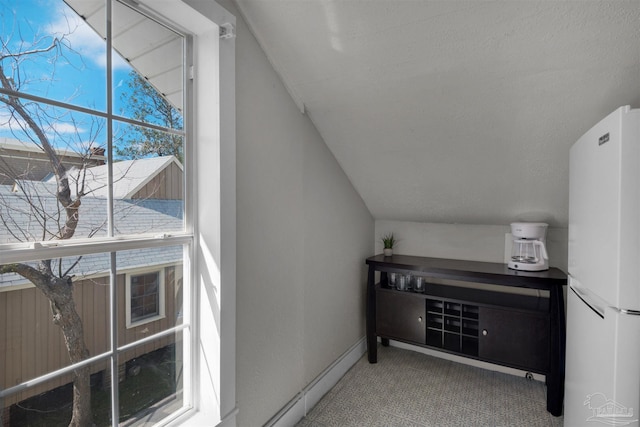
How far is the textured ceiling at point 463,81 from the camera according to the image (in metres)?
1.27

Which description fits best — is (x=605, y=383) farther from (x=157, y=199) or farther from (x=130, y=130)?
(x=130, y=130)

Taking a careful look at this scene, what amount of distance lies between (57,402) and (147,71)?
1172mm

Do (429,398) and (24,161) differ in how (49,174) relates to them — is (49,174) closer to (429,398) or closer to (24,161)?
(24,161)

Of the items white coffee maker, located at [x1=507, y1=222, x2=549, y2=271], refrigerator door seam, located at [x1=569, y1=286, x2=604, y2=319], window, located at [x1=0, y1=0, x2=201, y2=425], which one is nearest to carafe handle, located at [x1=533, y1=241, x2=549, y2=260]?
white coffee maker, located at [x1=507, y1=222, x2=549, y2=271]

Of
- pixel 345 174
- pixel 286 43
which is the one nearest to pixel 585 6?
pixel 286 43

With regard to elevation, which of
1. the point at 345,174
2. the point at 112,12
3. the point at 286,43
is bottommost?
the point at 345,174

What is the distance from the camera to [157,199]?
1.25 metres

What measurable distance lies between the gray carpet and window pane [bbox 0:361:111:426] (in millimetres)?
Answer: 1131

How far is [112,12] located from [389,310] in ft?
7.82

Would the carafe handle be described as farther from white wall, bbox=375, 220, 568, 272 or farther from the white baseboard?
the white baseboard

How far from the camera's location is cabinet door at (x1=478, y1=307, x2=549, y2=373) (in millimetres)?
1987

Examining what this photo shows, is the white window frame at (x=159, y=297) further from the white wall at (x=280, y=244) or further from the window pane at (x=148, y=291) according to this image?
the white wall at (x=280, y=244)

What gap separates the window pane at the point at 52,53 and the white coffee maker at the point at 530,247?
7.80 ft

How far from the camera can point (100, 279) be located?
1.08 m
